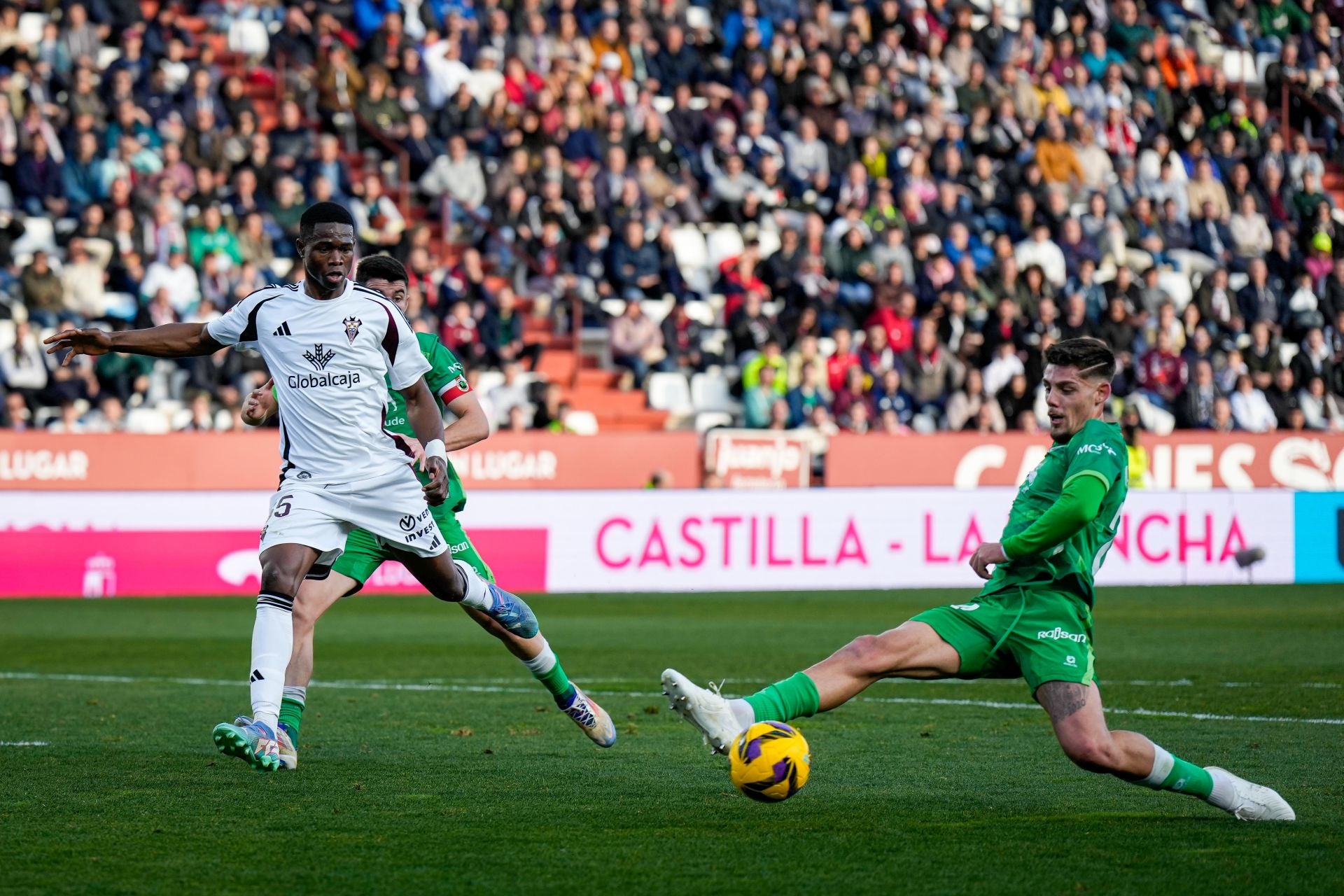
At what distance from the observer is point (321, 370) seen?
7641 mm

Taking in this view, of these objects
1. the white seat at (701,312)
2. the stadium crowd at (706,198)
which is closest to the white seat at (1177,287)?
the stadium crowd at (706,198)

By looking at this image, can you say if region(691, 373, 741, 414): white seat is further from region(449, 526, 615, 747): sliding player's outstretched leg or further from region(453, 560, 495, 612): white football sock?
region(453, 560, 495, 612): white football sock

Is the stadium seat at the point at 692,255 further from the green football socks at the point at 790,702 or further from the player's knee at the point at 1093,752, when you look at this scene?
the player's knee at the point at 1093,752

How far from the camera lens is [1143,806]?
22.9 feet

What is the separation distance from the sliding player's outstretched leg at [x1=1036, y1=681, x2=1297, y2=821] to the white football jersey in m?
2.92

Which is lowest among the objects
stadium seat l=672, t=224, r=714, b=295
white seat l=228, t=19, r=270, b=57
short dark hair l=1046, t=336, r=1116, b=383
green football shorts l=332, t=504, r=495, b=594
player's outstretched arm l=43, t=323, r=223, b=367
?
green football shorts l=332, t=504, r=495, b=594

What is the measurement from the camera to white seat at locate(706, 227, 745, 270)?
2598 cm

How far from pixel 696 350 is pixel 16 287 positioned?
27.0ft

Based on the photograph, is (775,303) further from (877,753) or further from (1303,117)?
(877,753)

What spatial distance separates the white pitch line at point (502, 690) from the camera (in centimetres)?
990

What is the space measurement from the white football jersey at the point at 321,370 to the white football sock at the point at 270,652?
0.54 meters

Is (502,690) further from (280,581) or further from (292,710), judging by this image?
(280,581)

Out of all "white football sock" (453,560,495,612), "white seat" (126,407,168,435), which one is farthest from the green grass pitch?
"white seat" (126,407,168,435)

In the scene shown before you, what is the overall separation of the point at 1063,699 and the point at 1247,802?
0.75 metres
